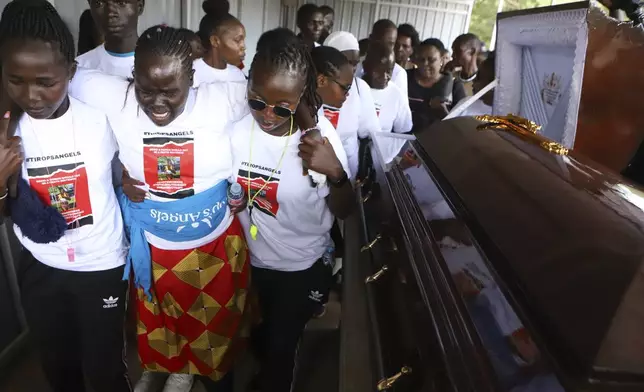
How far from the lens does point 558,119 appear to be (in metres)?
1.68

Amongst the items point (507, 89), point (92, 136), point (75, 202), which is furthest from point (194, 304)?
point (507, 89)

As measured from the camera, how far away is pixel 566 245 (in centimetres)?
85

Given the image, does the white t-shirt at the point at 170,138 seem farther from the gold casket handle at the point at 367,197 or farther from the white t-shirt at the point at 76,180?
the gold casket handle at the point at 367,197

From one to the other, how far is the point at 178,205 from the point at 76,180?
1.01 ft

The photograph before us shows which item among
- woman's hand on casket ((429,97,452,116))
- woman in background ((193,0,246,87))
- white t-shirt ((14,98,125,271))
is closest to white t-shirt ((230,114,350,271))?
white t-shirt ((14,98,125,271))

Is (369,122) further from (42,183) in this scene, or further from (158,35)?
(42,183)

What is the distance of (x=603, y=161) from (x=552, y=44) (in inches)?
17.9

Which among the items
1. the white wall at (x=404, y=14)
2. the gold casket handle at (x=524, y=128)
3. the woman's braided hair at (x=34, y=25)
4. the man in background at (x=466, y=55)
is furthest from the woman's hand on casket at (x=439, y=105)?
the white wall at (x=404, y=14)

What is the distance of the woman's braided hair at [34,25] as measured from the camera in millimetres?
1213

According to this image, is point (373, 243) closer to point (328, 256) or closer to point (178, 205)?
point (328, 256)

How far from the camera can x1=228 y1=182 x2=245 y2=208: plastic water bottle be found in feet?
5.07

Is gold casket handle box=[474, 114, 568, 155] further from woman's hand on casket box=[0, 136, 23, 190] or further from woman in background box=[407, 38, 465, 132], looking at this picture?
woman in background box=[407, 38, 465, 132]

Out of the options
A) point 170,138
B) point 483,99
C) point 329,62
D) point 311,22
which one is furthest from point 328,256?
point 311,22

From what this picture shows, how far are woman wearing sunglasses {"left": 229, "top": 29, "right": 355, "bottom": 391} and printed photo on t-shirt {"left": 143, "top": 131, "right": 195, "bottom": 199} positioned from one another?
169 millimetres
